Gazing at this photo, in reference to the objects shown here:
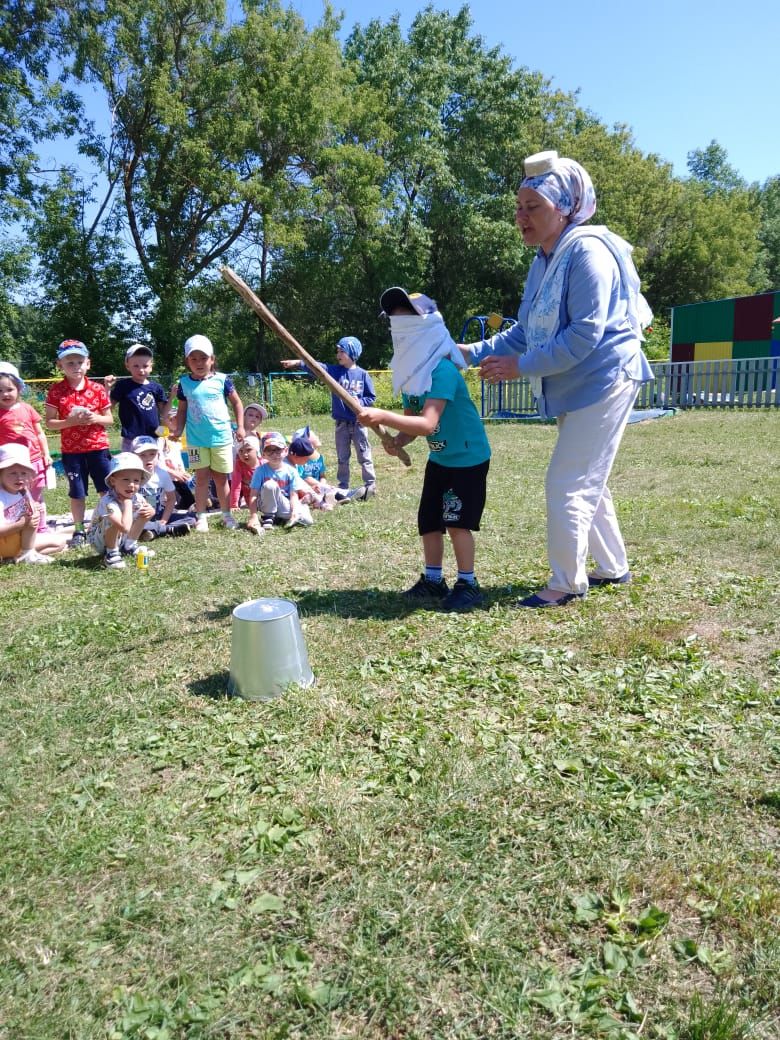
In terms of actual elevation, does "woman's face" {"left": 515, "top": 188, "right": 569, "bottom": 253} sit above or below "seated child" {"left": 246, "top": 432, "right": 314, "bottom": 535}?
above

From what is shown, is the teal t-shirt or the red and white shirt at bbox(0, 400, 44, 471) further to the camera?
the red and white shirt at bbox(0, 400, 44, 471)

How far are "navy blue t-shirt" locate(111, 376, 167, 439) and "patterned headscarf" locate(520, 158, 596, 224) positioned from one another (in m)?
4.58

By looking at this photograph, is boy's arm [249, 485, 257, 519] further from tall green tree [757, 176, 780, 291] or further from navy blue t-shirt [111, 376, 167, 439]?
tall green tree [757, 176, 780, 291]

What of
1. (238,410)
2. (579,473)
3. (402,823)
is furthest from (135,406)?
(402,823)

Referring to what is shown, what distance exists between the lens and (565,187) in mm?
4098

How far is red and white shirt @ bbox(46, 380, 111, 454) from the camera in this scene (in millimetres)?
6879

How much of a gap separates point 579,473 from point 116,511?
3620 mm

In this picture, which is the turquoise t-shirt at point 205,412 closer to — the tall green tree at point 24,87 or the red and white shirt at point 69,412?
the red and white shirt at point 69,412

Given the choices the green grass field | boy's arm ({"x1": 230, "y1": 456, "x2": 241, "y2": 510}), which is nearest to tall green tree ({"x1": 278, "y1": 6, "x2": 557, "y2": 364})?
boy's arm ({"x1": 230, "y1": 456, "x2": 241, "y2": 510})

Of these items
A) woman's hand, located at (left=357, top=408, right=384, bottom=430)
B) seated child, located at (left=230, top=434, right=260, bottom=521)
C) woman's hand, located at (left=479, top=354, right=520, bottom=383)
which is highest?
woman's hand, located at (left=479, top=354, right=520, bottom=383)

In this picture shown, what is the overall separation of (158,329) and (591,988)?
29.4 m

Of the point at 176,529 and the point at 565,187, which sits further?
the point at 176,529

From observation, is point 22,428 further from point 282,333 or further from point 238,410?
point 282,333

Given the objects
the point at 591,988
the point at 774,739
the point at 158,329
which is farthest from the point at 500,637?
the point at 158,329
